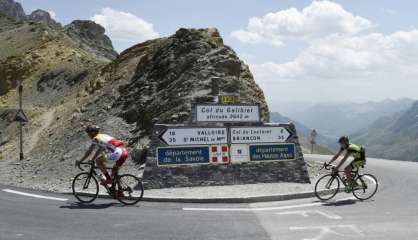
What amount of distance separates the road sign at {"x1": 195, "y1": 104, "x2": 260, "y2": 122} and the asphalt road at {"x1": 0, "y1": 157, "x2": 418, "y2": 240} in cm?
453

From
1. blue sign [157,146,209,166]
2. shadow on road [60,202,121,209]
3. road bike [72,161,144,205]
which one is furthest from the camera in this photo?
blue sign [157,146,209,166]

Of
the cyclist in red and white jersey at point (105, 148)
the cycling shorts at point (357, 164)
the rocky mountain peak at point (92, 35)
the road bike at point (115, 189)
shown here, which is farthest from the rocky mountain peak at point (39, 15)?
the cycling shorts at point (357, 164)

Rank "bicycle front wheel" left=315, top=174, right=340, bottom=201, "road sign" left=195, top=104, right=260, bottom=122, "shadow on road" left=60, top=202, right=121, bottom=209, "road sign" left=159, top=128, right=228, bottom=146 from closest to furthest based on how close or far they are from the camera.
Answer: "shadow on road" left=60, top=202, right=121, bottom=209
"bicycle front wheel" left=315, top=174, right=340, bottom=201
"road sign" left=159, top=128, right=228, bottom=146
"road sign" left=195, top=104, right=260, bottom=122

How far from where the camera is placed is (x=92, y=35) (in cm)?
8262

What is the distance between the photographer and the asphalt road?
346 inches

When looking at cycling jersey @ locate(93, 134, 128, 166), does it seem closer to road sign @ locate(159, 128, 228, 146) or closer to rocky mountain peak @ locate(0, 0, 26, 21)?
road sign @ locate(159, 128, 228, 146)

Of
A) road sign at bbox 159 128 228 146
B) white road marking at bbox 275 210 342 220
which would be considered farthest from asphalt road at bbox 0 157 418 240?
road sign at bbox 159 128 228 146

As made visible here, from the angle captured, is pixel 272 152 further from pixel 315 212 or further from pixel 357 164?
pixel 315 212

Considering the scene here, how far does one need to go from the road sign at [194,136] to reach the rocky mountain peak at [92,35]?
62.2 metres

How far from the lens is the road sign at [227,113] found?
1631 cm

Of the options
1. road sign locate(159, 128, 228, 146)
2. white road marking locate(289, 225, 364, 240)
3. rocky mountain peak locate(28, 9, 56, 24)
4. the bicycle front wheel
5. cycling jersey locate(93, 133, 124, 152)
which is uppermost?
rocky mountain peak locate(28, 9, 56, 24)

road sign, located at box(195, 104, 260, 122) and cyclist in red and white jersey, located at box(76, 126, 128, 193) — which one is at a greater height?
road sign, located at box(195, 104, 260, 122)

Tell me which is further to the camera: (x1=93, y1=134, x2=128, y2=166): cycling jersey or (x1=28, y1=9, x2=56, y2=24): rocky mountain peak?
(x1=28, y1=9, x2=56, y2=24): rocky mountain peak

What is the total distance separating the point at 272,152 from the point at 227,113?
2.20 m
